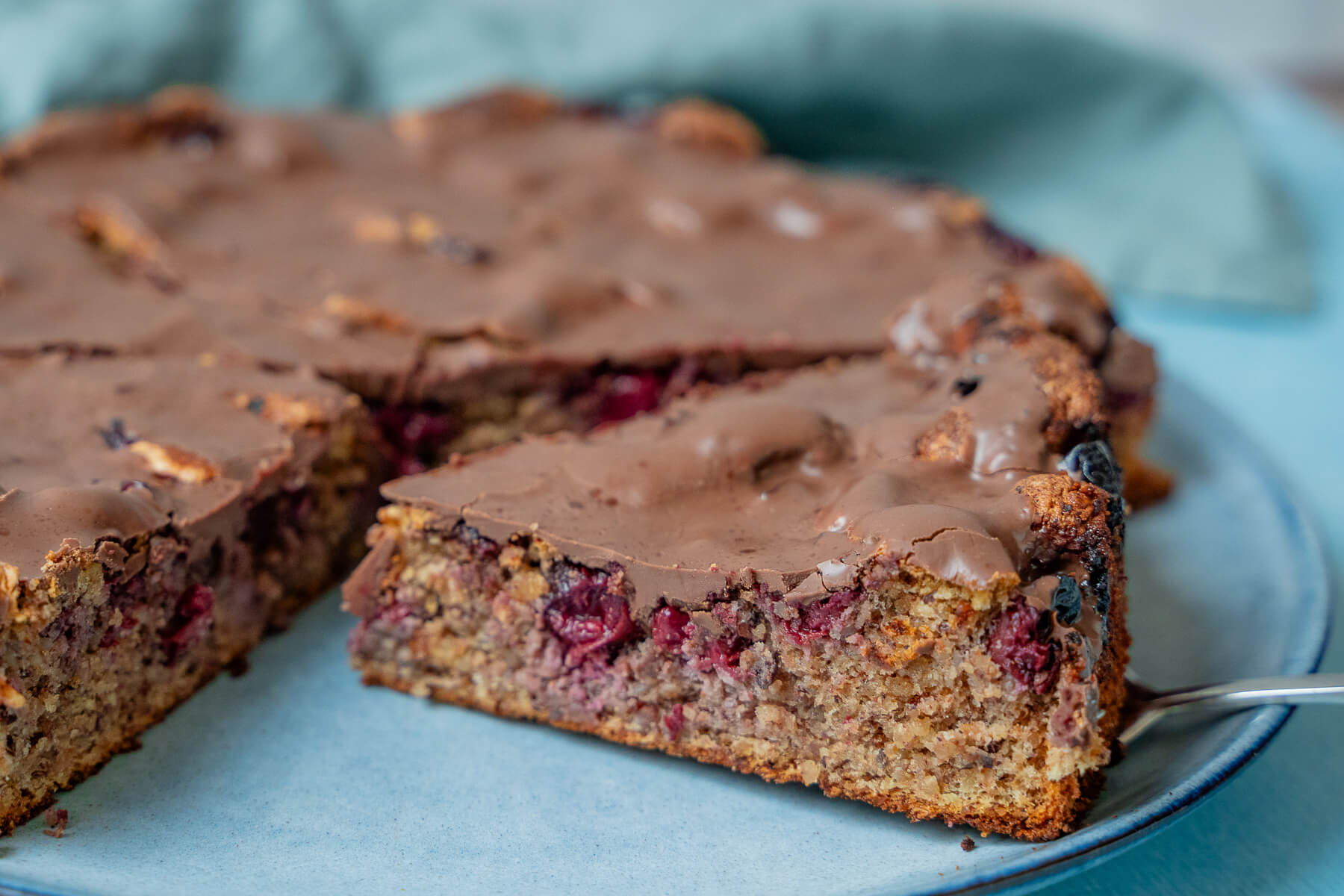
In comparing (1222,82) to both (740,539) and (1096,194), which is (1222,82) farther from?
(740,539)

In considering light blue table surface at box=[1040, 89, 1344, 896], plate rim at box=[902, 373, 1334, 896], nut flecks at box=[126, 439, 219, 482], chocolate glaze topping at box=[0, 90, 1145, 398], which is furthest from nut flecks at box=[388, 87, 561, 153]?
plate rim at box=[902, 373, 1334, 896]

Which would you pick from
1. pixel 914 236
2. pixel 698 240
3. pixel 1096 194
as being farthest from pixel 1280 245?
pixel 698 240

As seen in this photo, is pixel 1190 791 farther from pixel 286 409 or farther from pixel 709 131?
pixel 709 131

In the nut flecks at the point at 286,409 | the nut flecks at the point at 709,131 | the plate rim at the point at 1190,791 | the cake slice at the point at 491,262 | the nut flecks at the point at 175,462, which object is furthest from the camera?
the nut flecks at the point at 709,131

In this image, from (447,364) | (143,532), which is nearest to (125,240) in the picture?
(447,364)

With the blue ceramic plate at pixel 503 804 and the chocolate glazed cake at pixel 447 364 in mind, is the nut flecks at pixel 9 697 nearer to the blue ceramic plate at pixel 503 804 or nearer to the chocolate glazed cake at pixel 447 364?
the chocolate glazed cake at pixel 447 364

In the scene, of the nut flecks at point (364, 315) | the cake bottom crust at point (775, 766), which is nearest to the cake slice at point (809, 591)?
the cake bottom crust at point (775, 766)
